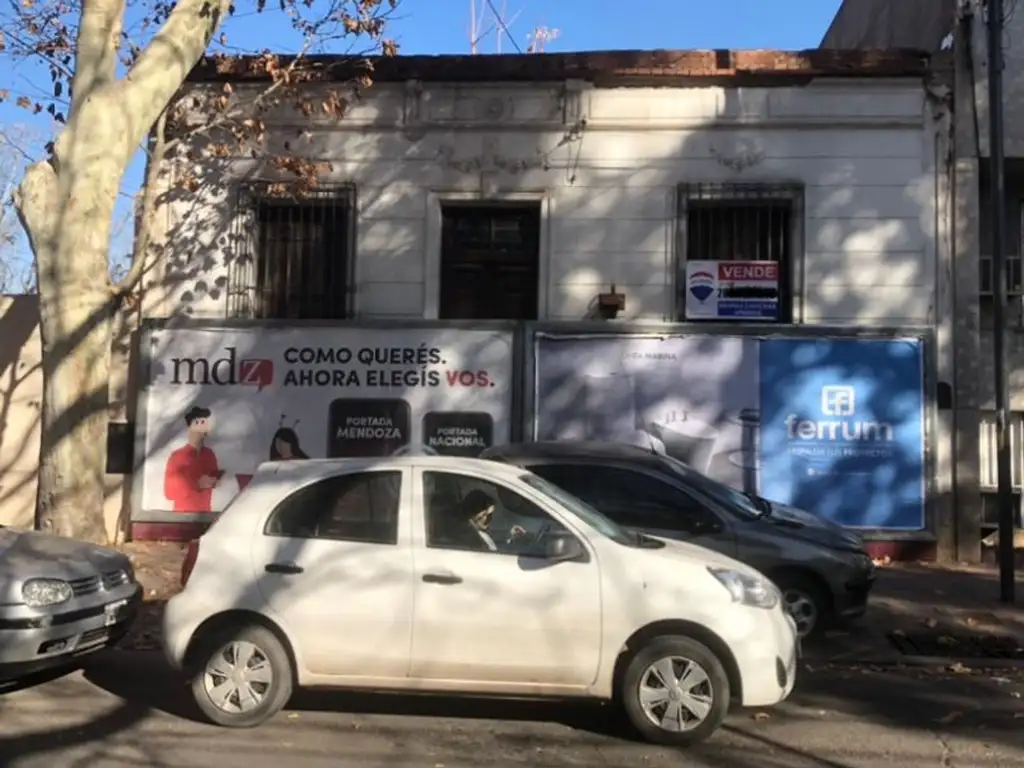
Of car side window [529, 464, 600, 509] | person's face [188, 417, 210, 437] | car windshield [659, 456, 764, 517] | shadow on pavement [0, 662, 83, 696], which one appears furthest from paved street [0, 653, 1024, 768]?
person's face [188, 417, 210, 437]

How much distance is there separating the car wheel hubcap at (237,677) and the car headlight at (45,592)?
1159mm

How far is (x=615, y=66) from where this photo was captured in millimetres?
13344

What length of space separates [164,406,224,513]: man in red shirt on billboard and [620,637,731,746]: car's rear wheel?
8.87m

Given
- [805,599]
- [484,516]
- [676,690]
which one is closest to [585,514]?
[484,516]

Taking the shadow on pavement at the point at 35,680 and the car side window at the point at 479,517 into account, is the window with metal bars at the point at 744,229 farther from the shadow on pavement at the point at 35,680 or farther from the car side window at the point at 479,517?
the shadow on pavement at the point at 35,680

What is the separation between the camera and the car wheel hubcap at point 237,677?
19.8 ft

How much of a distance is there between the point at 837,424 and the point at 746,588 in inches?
291

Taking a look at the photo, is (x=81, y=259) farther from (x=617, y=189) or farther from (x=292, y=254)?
→ (x=617, y=189)

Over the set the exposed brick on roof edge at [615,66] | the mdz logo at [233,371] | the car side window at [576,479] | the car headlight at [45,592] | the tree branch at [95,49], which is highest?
the exposed brick on roof edge at [615,66]

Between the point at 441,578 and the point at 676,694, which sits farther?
the point at 441,578

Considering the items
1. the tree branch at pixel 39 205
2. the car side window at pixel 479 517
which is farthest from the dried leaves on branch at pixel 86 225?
the car side window at pixel 479 517

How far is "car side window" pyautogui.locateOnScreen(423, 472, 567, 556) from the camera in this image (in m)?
5.96

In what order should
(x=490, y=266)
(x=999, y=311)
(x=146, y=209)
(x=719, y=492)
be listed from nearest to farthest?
(x=719, y=492) → (x=999, y=311) → (x=146, y=209) → (x=490, y=266)

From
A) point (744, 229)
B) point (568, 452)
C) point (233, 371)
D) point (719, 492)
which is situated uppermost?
point (744, 229)
